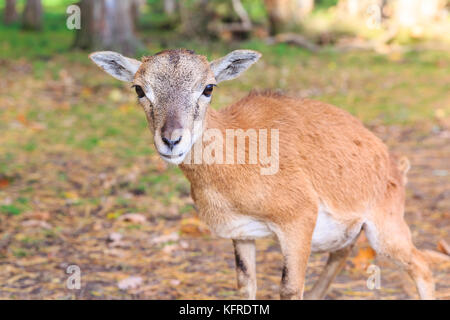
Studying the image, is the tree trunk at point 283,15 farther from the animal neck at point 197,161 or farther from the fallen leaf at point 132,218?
the animal neck at point 197,161

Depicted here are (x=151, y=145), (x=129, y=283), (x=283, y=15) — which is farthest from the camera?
(x=283, y=15)

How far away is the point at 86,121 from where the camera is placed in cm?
1102

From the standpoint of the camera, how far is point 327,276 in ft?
17.1

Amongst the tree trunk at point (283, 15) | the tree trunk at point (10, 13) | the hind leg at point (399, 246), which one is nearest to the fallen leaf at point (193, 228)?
the hind leg at point (399, 246)

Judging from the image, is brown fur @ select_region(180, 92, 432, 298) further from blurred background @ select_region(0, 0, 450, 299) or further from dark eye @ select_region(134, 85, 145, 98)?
blurred background @ select_region(0, 0, 450, 299)

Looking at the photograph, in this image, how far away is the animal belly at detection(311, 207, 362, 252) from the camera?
4711mm

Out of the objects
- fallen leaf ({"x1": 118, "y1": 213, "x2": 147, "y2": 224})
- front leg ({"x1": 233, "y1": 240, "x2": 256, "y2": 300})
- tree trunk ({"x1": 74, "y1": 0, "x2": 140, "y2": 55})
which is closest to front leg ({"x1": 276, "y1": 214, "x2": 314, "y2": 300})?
front leg ({"x1": 233, "y1": 240, "x2": 256, "y2": 300})

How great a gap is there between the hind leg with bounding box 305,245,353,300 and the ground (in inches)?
9.4

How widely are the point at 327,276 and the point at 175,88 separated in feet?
7.35

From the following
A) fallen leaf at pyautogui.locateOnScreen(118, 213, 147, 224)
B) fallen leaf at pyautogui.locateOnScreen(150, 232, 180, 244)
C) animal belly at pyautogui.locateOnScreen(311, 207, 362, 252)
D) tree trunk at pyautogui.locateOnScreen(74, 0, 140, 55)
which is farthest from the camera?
tree trunk at pyautogui.locateOnScreen(74, 0, 140, 55)

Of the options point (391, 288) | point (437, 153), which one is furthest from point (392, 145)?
point (391, 288)

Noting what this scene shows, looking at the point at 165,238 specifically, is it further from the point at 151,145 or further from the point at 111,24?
the point at 111,24

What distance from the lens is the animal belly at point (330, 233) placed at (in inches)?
185

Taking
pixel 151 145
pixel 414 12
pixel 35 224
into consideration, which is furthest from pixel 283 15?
pixel 35 224
